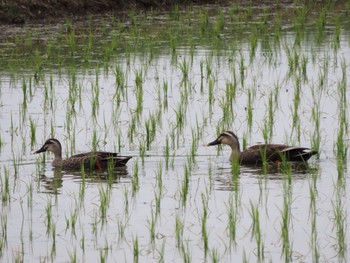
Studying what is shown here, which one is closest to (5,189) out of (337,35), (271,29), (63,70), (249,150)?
(249,150)

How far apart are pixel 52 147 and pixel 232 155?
5.54 ft

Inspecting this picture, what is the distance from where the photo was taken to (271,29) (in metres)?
17.1

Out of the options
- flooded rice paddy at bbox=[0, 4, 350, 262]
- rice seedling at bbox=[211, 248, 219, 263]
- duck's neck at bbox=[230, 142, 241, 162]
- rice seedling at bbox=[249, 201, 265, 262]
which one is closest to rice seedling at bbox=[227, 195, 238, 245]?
flooded rice paddy at bbox=[0, 4, 350, 262]

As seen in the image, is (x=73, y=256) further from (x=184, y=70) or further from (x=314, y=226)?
(x=184, y=70)

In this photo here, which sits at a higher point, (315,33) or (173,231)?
(315,33)

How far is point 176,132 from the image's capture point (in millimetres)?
10945

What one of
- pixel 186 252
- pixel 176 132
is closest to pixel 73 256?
pixel 186 252

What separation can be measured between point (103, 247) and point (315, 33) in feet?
32.6

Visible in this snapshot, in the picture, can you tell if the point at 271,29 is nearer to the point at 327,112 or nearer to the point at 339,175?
the point at 327,112

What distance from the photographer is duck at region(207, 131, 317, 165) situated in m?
9.72

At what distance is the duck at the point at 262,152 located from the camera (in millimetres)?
9719

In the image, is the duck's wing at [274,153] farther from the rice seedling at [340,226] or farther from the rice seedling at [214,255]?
the rice seedling at [214,255]

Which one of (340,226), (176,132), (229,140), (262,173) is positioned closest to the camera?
(340,226)

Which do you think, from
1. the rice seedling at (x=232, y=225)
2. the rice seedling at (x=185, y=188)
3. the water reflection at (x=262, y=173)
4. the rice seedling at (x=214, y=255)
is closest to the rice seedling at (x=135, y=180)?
the rice seedling at (x=185, y=188)
